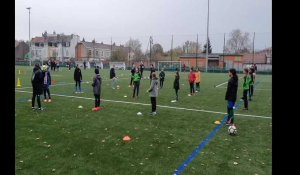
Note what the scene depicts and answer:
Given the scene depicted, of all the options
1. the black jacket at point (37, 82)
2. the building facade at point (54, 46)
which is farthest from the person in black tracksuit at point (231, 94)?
the building facade at point (54, 46)

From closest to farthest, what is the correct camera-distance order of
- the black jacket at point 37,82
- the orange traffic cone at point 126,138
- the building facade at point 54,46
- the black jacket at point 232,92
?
the orange traffic cone at point 126,138
the black jacket at point 232,92
the black jacket at point 37,82
the building facade at point 54,46

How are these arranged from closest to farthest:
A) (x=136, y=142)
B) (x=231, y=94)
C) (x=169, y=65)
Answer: (x=136, y=142) → (x=231, y=94) → (x=169, y=65)

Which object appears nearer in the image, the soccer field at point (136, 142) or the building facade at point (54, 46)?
the soccer field at point (136, 142)

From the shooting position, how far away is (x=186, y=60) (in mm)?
70562

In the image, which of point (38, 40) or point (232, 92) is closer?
point (232, 92)

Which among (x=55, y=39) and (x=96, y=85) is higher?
(x=55, y=39)

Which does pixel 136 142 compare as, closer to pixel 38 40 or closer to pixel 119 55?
pixel 119 55

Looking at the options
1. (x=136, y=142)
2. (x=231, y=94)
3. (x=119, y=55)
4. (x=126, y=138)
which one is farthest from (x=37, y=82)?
(x=119, y=55)

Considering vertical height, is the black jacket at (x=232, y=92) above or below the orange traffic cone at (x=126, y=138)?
above

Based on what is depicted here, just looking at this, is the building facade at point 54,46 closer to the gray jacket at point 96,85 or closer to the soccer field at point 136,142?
the gray jacket at point 96,85

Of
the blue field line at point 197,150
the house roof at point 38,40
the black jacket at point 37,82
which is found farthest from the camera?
the house roof at point 38,40
